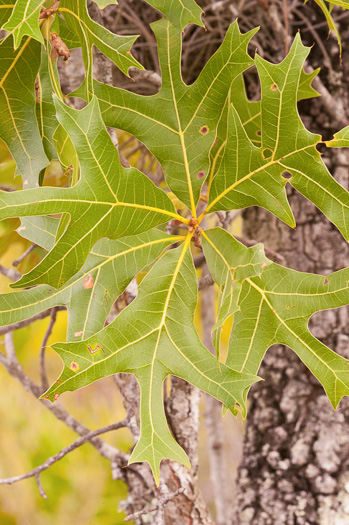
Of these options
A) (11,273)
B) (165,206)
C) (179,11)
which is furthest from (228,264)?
(11,273)

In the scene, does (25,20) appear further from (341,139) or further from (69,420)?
(69,420)

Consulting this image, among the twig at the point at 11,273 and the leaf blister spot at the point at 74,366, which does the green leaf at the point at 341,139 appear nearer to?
the leaf blister spot at the point at 74,366

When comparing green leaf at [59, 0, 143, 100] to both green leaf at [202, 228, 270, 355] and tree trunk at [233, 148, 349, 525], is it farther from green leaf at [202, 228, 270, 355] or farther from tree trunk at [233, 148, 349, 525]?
tree trunk at [233, 148, 349, 525]

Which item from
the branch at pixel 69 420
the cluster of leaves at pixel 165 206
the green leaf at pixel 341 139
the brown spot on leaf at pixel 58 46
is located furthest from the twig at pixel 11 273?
the green leaf at pixel 341 139

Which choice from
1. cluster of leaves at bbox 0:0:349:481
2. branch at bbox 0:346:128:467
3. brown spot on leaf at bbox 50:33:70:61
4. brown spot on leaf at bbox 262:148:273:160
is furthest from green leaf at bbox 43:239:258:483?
branch at bbox 0:346:128:467

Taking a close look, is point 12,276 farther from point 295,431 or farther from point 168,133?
point 295,431
